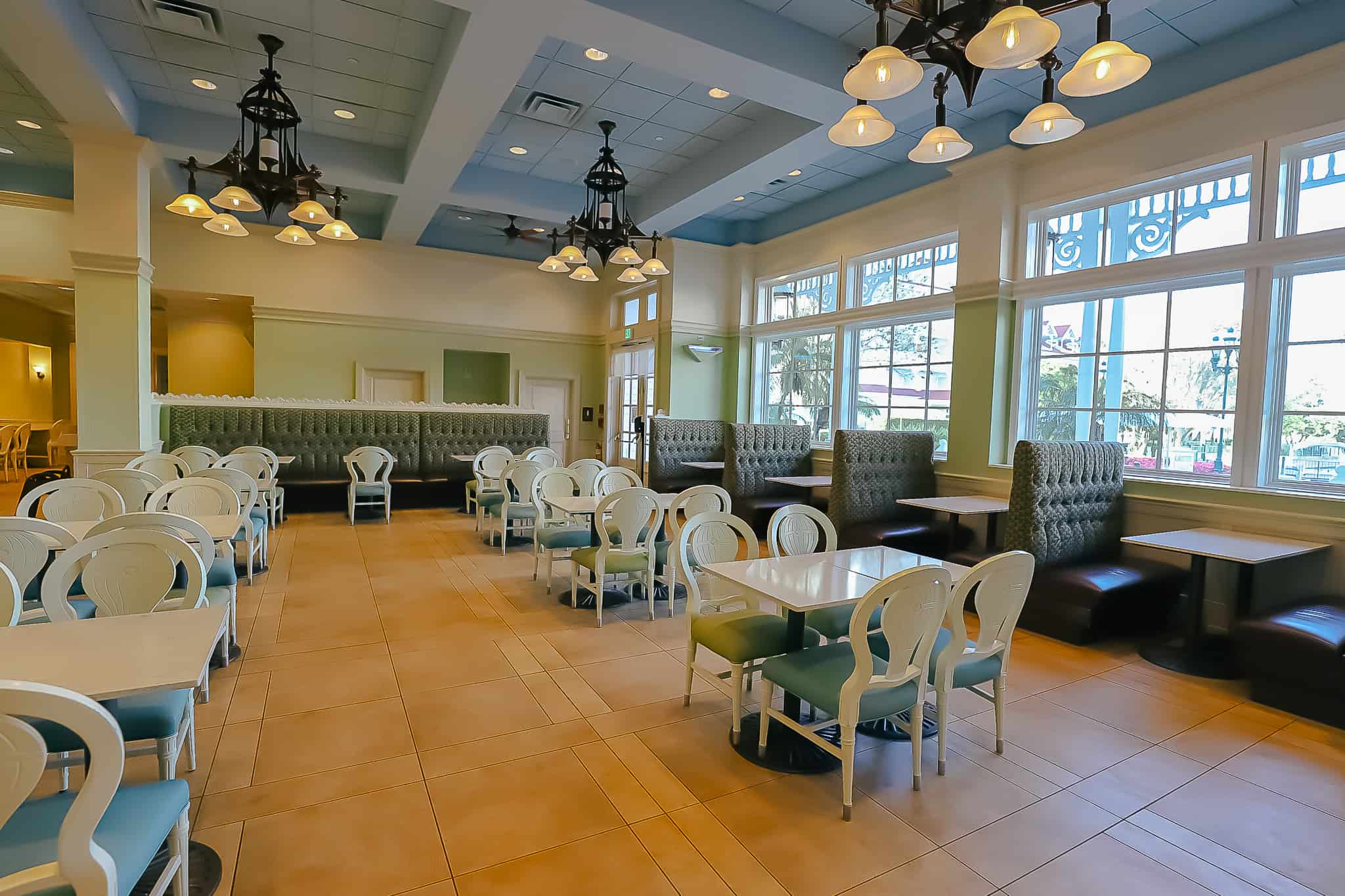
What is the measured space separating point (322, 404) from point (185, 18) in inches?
176

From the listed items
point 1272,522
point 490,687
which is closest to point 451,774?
point 490,687

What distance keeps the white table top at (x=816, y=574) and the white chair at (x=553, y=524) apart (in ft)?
5.97

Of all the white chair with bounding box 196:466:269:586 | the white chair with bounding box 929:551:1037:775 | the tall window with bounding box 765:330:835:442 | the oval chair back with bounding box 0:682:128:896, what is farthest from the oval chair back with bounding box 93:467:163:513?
the tall window with bounding box 765:330:835:442

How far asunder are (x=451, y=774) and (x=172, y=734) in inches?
34.5

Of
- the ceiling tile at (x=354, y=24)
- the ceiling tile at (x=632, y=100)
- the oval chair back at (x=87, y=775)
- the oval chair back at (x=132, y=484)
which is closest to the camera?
the oval chair back at (x=87, y=775)

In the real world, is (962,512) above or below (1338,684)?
above

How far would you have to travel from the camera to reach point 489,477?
22.5 ft

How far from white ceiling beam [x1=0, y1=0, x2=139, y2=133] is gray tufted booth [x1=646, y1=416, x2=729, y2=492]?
5.43m

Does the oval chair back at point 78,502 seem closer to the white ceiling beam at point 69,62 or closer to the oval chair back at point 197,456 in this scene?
the oval chair back at point 197,456

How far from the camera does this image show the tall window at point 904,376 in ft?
21.0

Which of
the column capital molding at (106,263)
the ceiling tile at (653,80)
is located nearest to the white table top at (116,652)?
the ceiling tile at (653,80)

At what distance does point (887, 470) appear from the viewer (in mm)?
5680

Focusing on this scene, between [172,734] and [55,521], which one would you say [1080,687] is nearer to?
[172,734]

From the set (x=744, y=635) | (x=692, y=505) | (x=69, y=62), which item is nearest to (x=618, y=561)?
(x=692, y=505)
